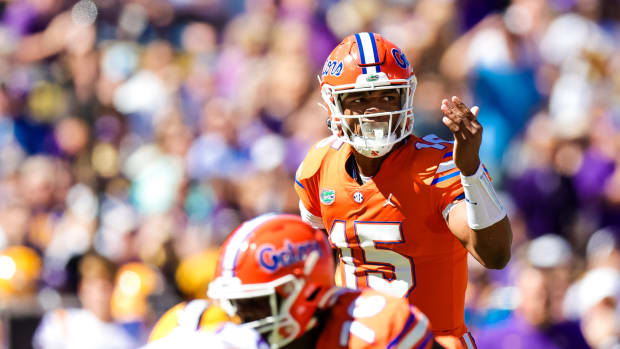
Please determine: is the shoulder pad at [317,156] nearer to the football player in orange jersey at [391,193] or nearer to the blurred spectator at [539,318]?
the football player in orange jersey at [391,193]

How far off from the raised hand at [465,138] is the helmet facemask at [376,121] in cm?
37

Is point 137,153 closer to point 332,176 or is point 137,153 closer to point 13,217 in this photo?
point 13,217

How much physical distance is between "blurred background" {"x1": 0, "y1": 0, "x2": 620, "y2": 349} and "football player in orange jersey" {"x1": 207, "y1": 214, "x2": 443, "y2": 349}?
2675 millimetres

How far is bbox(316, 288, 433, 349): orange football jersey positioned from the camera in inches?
124

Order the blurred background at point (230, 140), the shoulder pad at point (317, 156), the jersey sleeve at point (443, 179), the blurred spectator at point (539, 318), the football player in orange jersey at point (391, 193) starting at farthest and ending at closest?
the blurred background at point (230, 140), the blurred spectator at point (539, 318), the shoulder pad at point (317, 156), the football player in orange jersey at point (391, 193), the jersey sleeve at point (443, 179)

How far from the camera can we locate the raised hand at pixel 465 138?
11.6 feet

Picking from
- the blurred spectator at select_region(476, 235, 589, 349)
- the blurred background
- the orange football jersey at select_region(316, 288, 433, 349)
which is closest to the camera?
the orange football jersey at select_region(316, 288, 433, 349)

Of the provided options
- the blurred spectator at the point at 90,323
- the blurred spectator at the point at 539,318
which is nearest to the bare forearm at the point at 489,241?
the blurred spectator at the point at 539,318

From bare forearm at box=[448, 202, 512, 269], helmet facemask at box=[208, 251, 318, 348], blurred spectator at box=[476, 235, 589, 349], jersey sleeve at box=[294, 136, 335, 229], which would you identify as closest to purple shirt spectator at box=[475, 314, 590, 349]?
blurred spectator at box=[476, 235, 589, 349]

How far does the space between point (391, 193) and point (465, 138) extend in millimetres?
528

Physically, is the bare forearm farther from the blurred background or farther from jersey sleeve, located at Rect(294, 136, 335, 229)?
the blurred background

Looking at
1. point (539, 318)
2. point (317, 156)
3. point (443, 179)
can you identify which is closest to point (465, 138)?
point (443, 179)

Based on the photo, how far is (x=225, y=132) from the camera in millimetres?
8664

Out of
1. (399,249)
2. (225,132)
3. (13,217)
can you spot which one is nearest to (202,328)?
(399,249)
